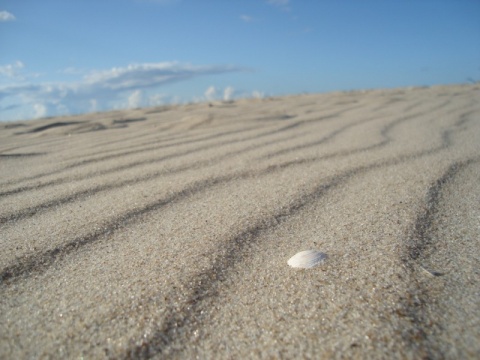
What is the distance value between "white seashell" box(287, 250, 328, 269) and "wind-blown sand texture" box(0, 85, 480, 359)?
2 cm

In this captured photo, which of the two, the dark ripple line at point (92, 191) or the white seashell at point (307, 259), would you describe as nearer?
the white seashell at point (307, 259)

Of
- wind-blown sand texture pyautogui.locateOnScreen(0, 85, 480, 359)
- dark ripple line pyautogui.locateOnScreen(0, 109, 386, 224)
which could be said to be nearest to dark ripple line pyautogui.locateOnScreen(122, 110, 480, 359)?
wind-blown sand texture pyautogui.locateOnScreen(0, 85, 480, 359)

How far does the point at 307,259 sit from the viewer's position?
80 centimetres

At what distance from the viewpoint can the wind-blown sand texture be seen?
58 centimetres

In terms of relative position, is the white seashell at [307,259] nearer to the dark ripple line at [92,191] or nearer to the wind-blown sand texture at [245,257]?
the wind-blown sand texture at [245,257]

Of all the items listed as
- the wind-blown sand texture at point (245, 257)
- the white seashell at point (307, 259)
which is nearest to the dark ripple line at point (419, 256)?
the wind-blown sand texture at point (245, 257)

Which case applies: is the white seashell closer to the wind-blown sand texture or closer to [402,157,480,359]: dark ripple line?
the wind-blown sand texture

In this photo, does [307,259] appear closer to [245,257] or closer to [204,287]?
[245,257]

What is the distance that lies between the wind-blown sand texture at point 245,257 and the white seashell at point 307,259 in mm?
16

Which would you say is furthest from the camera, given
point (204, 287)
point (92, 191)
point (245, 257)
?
point (92, 191)

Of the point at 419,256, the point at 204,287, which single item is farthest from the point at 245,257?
the point at 419,256

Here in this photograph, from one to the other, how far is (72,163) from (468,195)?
6.46 ft

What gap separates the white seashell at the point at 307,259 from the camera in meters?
0.79

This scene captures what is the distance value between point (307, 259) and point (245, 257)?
16cm
